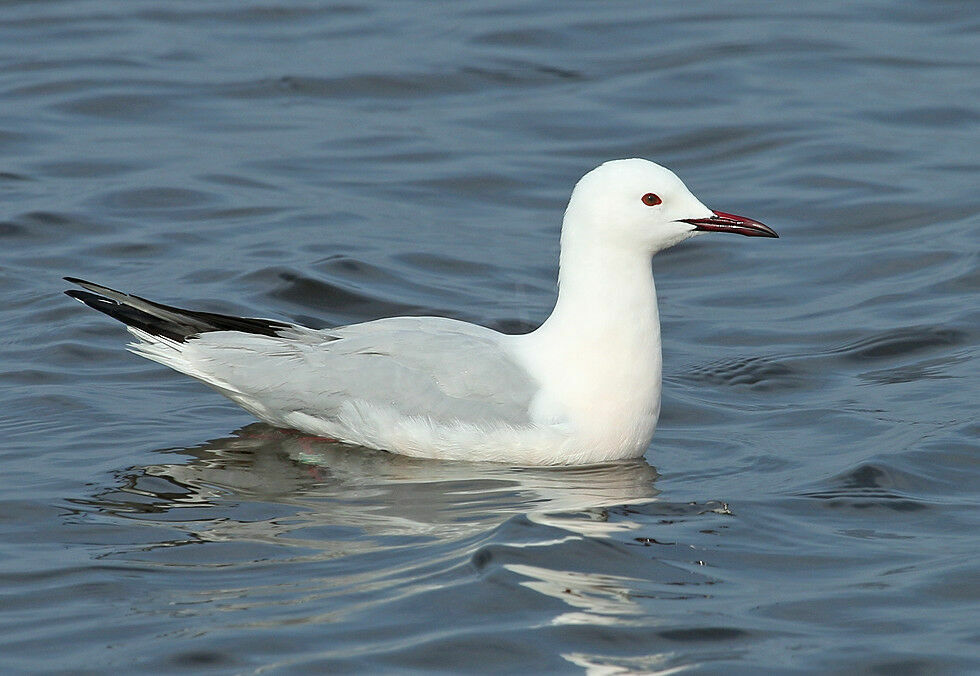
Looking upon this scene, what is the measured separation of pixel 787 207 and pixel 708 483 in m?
5.14

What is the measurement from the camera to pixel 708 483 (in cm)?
755

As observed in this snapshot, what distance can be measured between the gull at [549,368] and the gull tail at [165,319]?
11.7 inches

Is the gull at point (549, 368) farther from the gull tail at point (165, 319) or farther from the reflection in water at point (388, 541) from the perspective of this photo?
the gull tail at point (165, 319)

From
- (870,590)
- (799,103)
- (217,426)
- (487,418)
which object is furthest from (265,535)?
(799,103)

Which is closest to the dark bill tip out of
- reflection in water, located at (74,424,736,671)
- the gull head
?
the gull head

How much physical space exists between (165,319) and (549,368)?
190 cm

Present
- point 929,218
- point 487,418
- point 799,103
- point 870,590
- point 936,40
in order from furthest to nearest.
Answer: point 936,40, point 799,103, point 929,218, point 487,418, point 870,590

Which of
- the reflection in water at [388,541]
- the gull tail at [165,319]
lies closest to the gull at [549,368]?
the reflection in water at [388,541]

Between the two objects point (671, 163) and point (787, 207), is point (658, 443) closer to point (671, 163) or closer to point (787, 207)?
point (787, 207)

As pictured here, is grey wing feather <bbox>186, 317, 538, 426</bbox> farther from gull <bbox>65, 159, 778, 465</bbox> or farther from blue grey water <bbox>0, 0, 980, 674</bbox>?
blue grey water <bbox>0, 0, 980, 674</bbox>

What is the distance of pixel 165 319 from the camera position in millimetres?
8156

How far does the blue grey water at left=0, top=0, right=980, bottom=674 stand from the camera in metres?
6.04

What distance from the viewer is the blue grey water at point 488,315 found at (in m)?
6.04

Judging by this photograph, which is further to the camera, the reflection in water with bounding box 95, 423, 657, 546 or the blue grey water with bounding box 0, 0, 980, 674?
the reflection in water with bounding box 95, 423, 657, 546
